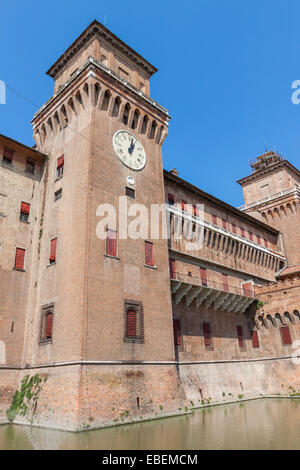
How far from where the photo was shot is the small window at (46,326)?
63.4ft

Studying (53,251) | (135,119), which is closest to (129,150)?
(135,119)

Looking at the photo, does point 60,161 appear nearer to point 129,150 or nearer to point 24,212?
point 24,212

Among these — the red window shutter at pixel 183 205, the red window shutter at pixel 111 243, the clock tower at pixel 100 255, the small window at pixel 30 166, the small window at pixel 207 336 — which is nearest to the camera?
the clock tower at pixel 100 255

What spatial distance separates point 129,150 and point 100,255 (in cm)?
853

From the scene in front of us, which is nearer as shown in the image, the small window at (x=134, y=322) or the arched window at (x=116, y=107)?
the small window at (x=134, y=322)

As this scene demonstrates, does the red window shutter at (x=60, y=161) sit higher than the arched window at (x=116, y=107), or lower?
lower

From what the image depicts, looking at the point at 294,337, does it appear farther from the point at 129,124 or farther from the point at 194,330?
the point at 129,124

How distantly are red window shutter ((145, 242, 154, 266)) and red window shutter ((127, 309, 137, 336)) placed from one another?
3.72m

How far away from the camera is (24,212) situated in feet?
76.4

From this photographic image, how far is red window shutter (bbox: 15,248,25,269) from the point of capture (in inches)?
861

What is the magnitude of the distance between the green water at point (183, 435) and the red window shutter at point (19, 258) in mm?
8899
